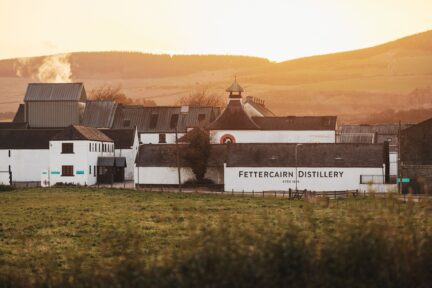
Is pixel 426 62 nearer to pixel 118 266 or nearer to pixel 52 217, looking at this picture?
pixel 52 217

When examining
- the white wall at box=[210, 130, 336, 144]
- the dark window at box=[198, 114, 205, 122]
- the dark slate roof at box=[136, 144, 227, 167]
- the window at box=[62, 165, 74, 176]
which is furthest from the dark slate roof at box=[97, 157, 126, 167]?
the dark window at box=[198, 114, 205, 122]

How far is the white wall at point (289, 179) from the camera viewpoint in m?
64.5

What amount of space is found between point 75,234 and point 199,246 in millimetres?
17725

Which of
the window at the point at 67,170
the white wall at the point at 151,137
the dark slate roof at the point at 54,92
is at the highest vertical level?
the dark slate roof at the point at 54,92

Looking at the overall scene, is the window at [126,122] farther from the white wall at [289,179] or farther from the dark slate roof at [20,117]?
the white wall at [289,179]

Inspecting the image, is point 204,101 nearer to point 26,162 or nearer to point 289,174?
point 26,162

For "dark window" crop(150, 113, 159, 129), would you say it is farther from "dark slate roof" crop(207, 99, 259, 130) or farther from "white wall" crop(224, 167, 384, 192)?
"white wall" crop(224, 167, 384, 192)

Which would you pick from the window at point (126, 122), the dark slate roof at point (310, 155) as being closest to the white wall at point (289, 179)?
the dark slate roof at point (310, 155)

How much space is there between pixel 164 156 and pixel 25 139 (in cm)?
1697

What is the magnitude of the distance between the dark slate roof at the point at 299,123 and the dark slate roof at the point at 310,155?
21633mm

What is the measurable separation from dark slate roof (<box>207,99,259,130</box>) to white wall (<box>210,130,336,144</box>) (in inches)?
21.5

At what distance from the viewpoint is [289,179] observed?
65.4m

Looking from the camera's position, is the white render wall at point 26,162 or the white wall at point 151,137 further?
the white wall at point 151,137

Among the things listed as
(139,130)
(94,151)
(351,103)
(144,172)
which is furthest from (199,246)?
(351,103)
